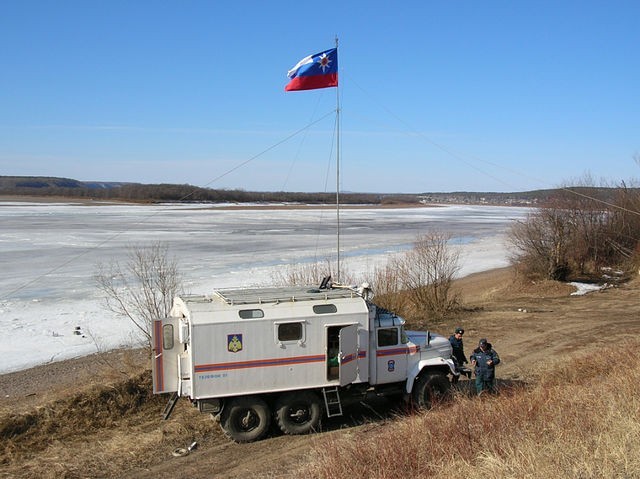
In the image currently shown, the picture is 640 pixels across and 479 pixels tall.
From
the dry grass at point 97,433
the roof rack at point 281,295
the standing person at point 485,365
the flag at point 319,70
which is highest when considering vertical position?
the flag at point 319,70

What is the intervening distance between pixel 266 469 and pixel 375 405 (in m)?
3.97

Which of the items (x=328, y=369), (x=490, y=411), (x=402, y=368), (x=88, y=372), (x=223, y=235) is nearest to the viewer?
(x=490, y=411)

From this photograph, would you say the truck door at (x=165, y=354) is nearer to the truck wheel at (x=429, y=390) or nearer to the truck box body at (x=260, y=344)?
the truck box body at (x=260, y=344)

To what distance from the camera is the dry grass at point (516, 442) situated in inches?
290

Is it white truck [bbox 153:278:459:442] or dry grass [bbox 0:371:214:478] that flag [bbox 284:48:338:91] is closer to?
white truck [bbox 153:278:459:442]

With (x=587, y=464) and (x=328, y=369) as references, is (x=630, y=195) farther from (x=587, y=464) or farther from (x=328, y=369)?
(x=587, y=464)

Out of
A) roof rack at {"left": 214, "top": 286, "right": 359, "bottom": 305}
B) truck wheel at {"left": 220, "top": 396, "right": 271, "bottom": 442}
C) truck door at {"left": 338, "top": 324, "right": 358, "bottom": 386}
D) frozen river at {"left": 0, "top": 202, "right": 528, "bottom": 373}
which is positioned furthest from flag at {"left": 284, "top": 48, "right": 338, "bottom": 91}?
frozen river at {"left": 0, "top": 202, "right": 528, "bottom": 373}

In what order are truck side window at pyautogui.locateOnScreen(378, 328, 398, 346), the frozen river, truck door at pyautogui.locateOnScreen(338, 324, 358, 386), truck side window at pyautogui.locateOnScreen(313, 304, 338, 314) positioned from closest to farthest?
truck door at pyautogui.locateOnScreen(338, 324, 358, 386)
truck side window at pyautogui.locateOnScreen(313, 304, 338, 314)
truck side window at pyautogui.locateOnScreen(378, 328, 398, 346)
the frozen river

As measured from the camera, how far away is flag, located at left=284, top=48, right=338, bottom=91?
17594mm

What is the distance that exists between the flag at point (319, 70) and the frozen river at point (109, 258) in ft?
35.6

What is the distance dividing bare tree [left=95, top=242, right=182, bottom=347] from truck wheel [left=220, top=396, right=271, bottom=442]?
296 inches

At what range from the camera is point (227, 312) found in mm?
11328

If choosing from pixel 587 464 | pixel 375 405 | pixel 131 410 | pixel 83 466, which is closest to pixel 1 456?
pixel 83 466

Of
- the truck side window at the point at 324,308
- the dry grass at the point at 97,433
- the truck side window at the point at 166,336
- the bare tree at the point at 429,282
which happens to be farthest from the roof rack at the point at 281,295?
the bare tree at the point at 429,282
